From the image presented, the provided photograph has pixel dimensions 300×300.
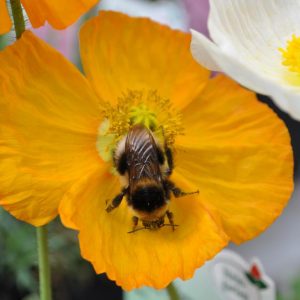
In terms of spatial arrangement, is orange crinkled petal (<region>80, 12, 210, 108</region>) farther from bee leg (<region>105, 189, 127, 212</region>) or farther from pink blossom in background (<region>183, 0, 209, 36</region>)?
pink blossom in background (<region>183, 0, 209, 36</region>)

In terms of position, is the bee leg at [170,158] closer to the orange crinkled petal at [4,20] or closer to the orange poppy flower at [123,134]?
the orange poppy flower at [123,134]

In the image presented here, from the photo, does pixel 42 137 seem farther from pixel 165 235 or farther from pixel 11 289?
pixel 11 289

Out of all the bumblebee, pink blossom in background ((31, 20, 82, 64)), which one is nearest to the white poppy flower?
the bumblebee

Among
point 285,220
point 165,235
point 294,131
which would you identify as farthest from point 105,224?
point 285,220

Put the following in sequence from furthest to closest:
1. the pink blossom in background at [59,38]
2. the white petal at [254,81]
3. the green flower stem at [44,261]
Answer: the pink blossom in background at [59,38]
the green flower stem at [44,261]
the white petal at [254,81]

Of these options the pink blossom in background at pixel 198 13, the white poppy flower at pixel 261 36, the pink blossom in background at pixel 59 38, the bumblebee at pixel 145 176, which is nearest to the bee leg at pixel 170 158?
the bumblebee at pixel 145 176

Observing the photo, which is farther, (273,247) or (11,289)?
(273,247)
